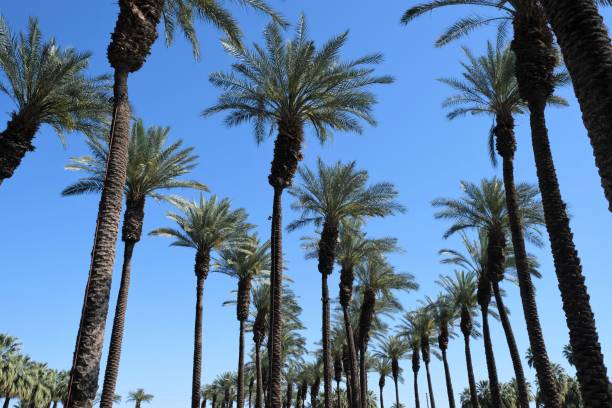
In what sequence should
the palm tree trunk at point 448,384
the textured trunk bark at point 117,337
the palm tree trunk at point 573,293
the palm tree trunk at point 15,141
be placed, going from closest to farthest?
1. the palm tree trunk at point 573,293
2. the palm tree trunk at point 15,141
3. the textured trunk bark at point 117,337
4. the palm tree trunk at point 448,384

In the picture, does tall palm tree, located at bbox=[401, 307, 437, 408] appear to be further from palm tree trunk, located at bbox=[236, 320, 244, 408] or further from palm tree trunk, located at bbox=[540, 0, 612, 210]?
palm tree trunk, located at bbox=[540, 0, 612, 210]

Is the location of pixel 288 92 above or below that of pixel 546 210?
above

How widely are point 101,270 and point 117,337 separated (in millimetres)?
11938

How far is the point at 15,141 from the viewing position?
17.2m

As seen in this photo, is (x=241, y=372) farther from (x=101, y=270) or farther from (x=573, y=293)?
(x=573, y=293)

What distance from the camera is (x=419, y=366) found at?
53.6m

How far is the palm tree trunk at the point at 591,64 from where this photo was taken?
240 inches

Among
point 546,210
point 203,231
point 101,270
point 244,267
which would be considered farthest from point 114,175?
point 244,267

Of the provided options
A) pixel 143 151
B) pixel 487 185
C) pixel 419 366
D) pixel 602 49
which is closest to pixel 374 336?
Answer: pixel 419 366

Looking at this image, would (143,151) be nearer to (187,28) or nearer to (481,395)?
(187,28)

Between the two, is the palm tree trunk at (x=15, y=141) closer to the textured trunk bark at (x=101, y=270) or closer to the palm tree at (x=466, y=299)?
the textured trunk bark at (x=101, y=270)

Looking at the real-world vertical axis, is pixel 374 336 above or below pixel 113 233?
above

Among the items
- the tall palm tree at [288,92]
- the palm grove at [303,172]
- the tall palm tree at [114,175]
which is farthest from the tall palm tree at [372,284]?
the tall palm tree at [114,175]

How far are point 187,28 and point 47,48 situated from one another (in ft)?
18.9
